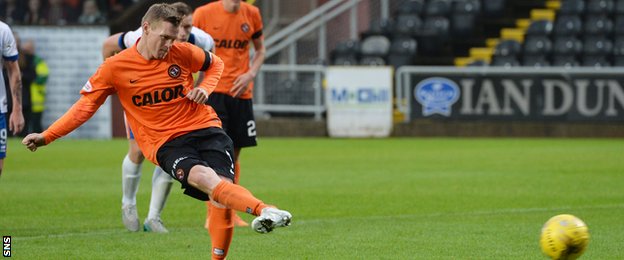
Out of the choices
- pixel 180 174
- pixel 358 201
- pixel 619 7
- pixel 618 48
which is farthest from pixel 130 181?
pixel 619 7

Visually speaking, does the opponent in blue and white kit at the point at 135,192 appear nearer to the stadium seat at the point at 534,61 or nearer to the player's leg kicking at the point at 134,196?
the player's leg kicking at the point at 134,196

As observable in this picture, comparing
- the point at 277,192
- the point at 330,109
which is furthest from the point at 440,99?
the point at 277,192

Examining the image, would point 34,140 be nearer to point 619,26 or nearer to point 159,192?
point 159,192

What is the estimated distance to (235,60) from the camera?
11352 mm

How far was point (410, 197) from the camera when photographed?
1307 cm

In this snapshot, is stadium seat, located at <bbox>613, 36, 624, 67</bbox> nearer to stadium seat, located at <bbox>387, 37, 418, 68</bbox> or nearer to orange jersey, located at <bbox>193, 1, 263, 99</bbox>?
stadium seat, located at <bbox>387, 37, 418, 68</bbox>

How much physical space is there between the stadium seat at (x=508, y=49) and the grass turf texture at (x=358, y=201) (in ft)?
17.3

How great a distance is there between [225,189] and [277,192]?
20.6 feet

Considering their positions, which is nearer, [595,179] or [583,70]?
[595,179]

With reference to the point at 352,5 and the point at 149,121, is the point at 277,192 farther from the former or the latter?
A: the point at 352,5

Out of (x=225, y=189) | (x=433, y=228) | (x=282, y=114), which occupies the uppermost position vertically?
(x=225, y=189)

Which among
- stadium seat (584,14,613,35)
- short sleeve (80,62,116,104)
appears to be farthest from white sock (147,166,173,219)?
stadium seat (584,14,613,35)

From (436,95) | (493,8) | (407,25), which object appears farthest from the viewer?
(493,8)

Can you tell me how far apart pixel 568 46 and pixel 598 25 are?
3.12ft
